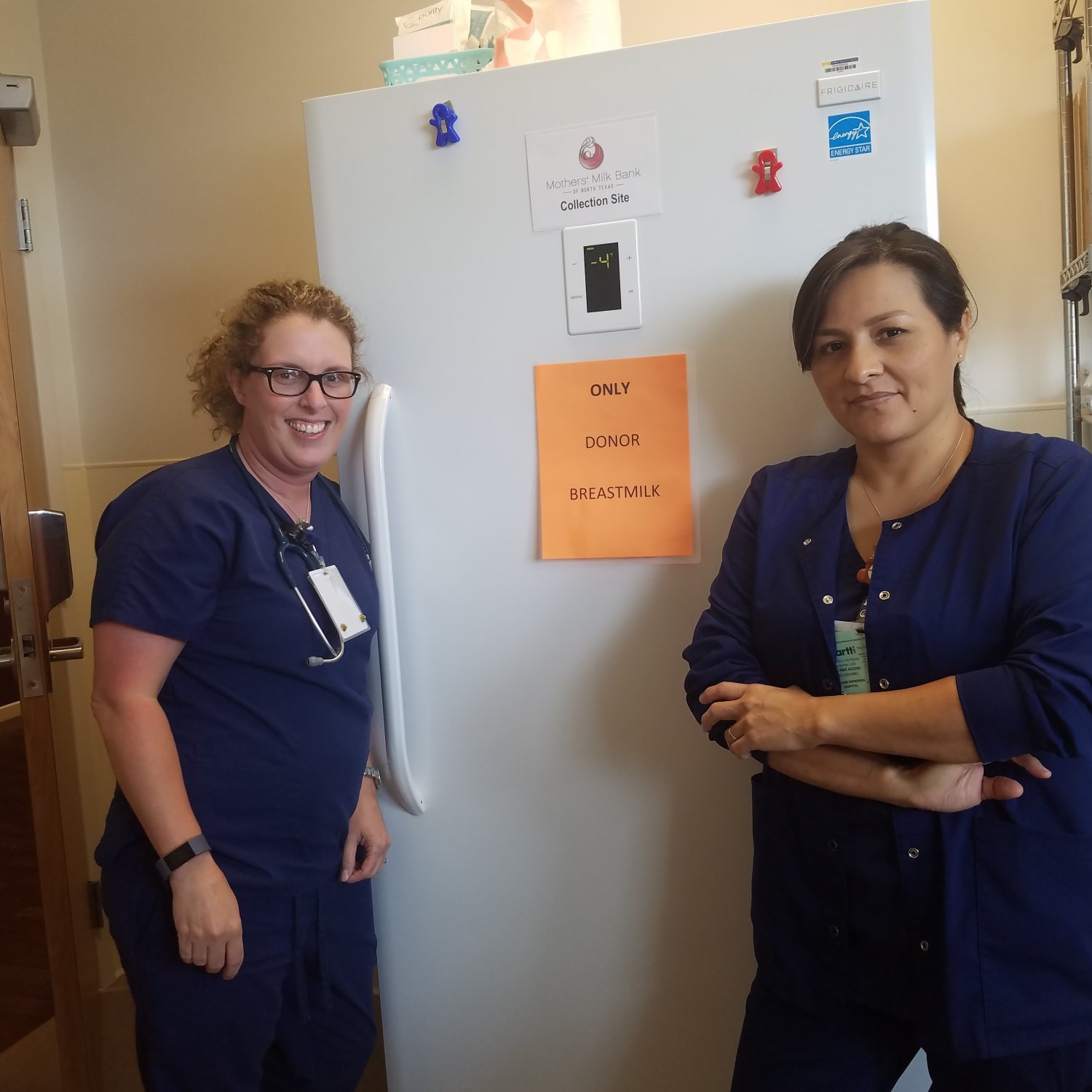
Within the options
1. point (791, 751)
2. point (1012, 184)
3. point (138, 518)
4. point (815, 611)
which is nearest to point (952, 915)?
point (791, 751)

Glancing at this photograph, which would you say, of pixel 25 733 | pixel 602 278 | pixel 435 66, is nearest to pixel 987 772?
pixel 602 278

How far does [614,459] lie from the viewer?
3.40 feet

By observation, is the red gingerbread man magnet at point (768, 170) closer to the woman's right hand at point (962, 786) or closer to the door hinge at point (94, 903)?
the woman's right hand at point (962, 786)

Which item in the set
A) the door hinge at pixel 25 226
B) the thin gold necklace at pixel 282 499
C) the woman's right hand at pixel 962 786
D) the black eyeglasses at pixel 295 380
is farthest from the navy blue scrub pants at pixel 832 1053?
the door hinge at pixel 25 226

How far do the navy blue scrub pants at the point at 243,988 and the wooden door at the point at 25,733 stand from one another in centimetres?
43

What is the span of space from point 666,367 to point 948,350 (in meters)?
0.32

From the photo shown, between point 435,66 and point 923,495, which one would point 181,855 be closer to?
point 923,495

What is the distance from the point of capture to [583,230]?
1011mm

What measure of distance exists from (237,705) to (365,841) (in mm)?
286

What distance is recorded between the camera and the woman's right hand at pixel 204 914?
934 millimetres

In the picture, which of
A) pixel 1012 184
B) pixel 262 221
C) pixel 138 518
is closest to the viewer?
pixel 138 518

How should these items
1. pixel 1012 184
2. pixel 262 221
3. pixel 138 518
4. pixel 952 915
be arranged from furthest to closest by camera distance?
1. pixel 262 221
2. pixel 1012 184
3. pixel 138 518
4. pixel 952 915

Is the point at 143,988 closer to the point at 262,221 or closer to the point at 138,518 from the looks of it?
the point at 138,518

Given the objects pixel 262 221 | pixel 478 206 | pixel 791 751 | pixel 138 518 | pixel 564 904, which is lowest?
pixel 564 904
